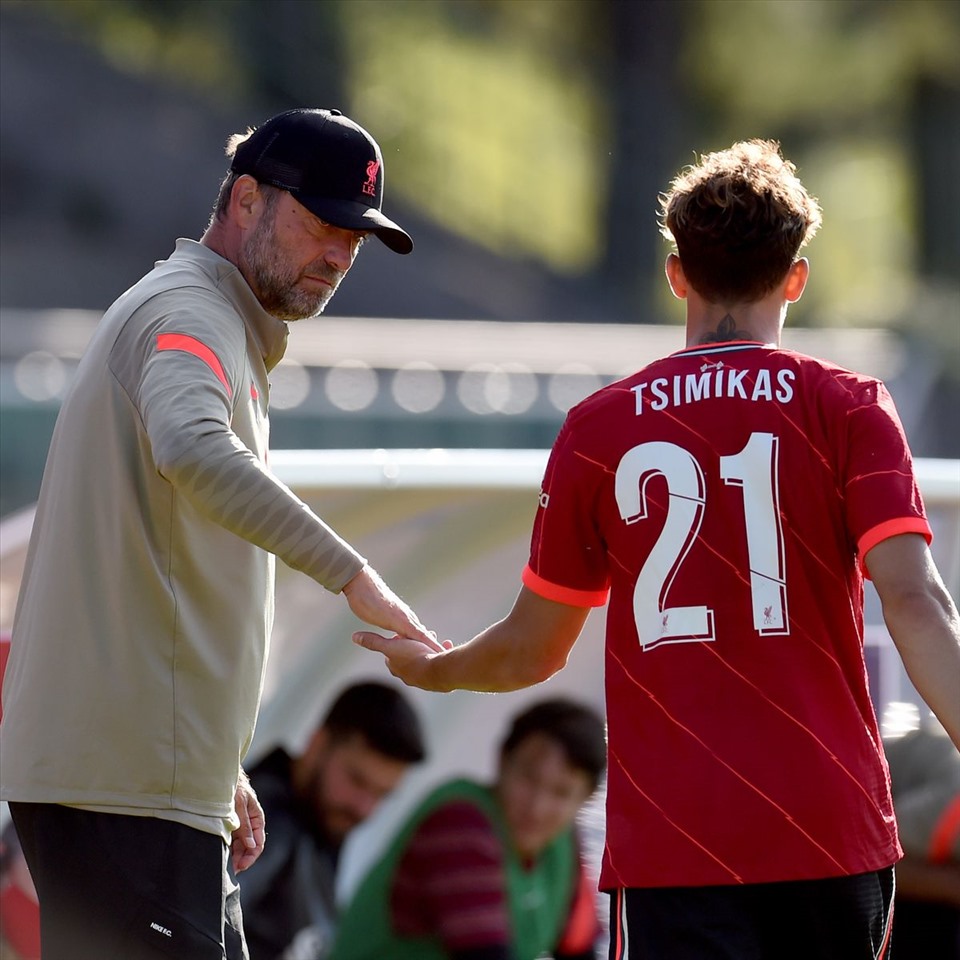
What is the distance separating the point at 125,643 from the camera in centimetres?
276

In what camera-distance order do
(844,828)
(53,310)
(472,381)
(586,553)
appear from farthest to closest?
1. (53,310)
2. (472,381)
3. (586,553)
4. (844,828)

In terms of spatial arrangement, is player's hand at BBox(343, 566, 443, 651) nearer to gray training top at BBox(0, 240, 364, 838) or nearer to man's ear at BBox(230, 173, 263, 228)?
gray training top at BBox(0, 240, 364, 838)

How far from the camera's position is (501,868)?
374cm

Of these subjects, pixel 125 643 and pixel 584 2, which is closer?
pixel 125 643

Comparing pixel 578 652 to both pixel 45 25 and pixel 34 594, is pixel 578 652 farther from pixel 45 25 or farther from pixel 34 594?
pixel 45 25

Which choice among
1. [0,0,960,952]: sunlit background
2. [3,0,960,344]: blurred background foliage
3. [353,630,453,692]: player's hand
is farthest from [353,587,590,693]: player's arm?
[3,0,960,344]: blurred background foliage

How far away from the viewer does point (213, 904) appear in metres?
2.83

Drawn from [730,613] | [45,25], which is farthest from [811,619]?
[45,25]

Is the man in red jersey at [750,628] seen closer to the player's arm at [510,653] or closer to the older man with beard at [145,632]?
the player's arm at [510,653]

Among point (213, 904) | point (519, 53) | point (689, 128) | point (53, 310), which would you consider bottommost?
point (213, 904)

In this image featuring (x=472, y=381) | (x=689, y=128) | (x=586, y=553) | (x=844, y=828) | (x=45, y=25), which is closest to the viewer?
(x=844, y=828)

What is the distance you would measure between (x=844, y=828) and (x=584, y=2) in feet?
75.9

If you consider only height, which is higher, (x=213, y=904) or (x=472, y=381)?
(x=472, y=381)

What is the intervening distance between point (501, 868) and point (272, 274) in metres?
1.45
